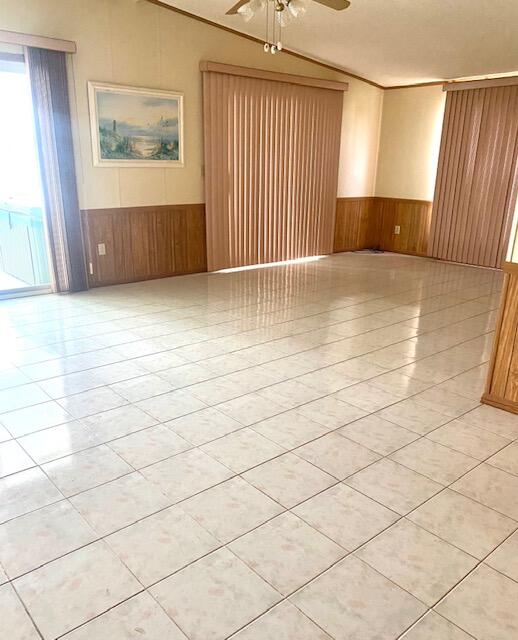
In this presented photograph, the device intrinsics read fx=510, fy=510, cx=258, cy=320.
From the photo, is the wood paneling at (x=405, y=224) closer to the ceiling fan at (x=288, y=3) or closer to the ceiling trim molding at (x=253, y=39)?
the ceiling trim molding at (x=253, y=39)

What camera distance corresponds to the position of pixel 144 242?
19.0ft

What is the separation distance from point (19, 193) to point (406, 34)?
14.2ft

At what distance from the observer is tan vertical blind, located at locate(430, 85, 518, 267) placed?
6.50 metres

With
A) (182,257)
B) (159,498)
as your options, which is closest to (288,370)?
(159,498)

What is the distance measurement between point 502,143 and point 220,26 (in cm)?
378

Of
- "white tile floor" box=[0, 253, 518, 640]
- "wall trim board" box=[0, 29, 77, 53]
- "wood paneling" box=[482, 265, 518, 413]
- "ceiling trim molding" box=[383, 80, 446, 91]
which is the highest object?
"ceiling trim molding" box=[383, 80, 446, 91]

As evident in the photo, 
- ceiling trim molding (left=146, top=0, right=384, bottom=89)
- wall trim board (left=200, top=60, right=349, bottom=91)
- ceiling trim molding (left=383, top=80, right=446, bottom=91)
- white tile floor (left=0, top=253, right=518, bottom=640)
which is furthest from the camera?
ceiling trim molding (left=383, top=80, right=446, bottom=91)

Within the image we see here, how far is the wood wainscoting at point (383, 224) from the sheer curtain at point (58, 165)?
4091 millimetres

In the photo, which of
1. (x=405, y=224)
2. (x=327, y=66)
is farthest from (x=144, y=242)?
(x=405, y=224)

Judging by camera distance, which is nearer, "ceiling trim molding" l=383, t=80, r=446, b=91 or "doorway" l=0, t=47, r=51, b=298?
"doorway" l=0, t=47, r=51, b=298

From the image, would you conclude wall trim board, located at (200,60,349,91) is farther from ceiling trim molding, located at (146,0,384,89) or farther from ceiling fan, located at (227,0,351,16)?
ceiling fan, located at (227,0,351,16)

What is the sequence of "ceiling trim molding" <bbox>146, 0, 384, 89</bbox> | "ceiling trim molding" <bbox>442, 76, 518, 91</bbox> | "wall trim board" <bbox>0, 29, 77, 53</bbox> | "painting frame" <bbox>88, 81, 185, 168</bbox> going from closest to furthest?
"wall trim board" <bbox>0, 29, 77, 53</bbox>, "painting frame" <bbox>88, 81, 185, 168</bbox>, "ceiling trim molding" <bbox>146, 0, 384, 89</bbox>, "ceiling trim molding" <bbox>442, 76, 518, 91</bbox>

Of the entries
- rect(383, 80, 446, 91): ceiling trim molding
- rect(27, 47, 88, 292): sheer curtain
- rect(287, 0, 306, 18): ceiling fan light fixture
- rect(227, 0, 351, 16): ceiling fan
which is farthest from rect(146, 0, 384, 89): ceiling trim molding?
rect(287, 0, 306, 18): ceiling fan light fixture

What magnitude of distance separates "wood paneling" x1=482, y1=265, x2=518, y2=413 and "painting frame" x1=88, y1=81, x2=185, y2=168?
4.05 meters
